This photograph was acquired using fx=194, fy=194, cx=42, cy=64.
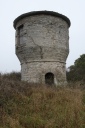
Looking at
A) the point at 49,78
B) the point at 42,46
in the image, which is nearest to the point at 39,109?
the point at 42,46

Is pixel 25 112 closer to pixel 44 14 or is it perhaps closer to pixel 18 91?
pixel 18 91

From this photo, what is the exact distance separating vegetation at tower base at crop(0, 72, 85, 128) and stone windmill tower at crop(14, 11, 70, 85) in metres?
3.47

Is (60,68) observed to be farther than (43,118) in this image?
Yes

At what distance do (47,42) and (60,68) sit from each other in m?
2.04

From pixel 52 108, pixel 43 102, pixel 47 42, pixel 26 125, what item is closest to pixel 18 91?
pixel 43 102

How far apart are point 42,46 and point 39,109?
645cm

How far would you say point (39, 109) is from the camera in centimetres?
740

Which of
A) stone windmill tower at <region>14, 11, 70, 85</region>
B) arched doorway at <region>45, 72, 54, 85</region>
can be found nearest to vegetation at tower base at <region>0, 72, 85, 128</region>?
stone windmill tower at <region>14, 11, 70, 85</region>

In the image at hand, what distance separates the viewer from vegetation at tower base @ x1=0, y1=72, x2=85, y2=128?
6152mm

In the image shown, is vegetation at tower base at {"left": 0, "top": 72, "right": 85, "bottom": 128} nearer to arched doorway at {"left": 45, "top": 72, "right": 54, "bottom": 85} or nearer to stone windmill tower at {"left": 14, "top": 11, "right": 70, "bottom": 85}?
stone windmill tower at {"left": 14, "top": 11, "right": 70, "bottom": 85}

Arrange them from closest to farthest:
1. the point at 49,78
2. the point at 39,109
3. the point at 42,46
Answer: the point at 39,109 → the point at 42,46 → the point at 49,78

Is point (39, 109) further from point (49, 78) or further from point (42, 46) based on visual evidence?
point (49, 78)

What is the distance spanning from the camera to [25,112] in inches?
284

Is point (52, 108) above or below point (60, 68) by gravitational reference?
below
